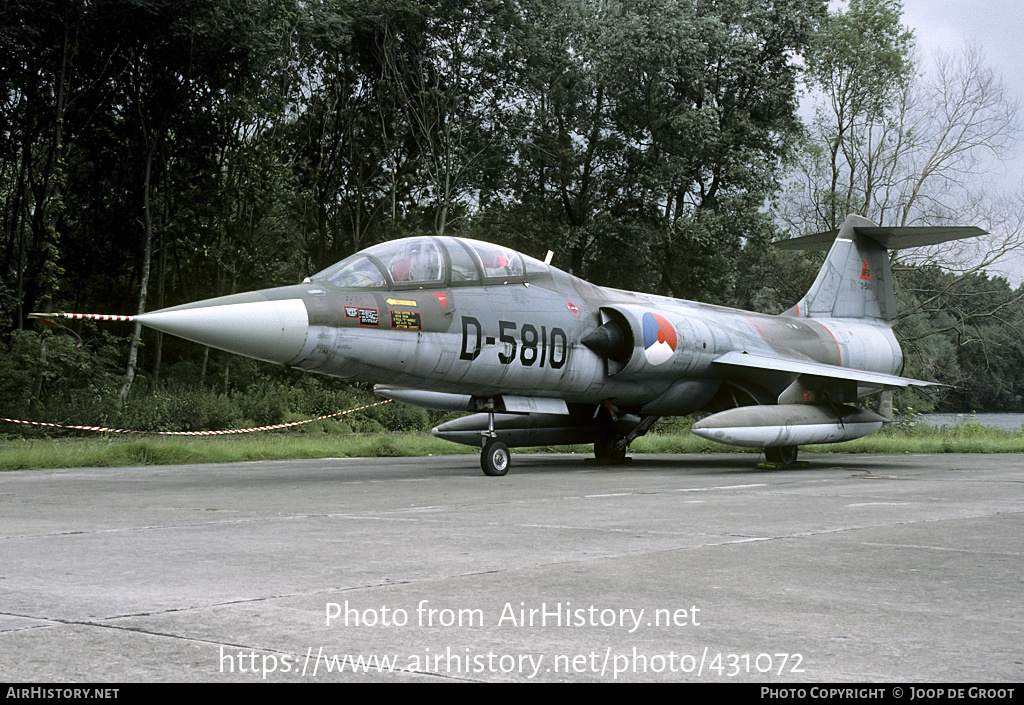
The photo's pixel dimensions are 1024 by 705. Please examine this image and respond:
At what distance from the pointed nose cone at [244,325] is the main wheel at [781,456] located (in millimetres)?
7741

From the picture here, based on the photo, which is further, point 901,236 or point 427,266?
point 901,236

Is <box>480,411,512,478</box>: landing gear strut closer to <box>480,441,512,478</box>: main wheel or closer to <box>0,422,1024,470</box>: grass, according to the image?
<box>480,441,512,478</box>: main wheel

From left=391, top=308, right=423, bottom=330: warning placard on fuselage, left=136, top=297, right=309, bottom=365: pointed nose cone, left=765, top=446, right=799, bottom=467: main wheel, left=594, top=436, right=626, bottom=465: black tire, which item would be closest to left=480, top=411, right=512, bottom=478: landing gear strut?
left=391, top=308, right=423, bottom=330: warning placard on fuselage

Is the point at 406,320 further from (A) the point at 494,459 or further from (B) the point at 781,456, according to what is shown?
(B) the point at 781,456

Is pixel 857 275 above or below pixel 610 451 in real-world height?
above

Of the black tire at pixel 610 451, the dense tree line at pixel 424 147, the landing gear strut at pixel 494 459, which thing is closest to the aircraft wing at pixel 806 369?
the black tire at pixel 610 451

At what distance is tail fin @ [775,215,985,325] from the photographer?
18.2 m

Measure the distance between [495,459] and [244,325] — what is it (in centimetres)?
369

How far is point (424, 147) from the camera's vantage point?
33000 mm

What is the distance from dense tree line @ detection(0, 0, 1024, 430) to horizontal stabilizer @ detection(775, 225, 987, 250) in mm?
11965

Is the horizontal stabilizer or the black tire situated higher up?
the horizontal stabilizer

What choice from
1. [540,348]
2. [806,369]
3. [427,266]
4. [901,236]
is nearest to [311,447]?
[540,348]

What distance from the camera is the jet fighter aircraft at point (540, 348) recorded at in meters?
9.78
